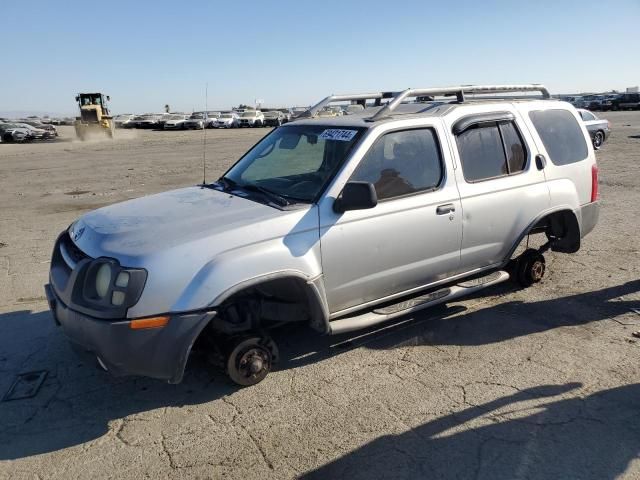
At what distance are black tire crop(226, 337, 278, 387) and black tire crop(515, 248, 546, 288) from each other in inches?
116

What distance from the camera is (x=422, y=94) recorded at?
4.59 meters

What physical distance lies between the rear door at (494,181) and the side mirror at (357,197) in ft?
3.67

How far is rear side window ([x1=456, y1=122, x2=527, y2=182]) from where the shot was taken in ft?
15.0

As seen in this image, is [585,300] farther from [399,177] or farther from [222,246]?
[222,246]

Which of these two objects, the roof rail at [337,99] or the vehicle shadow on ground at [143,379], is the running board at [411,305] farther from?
the roof rail at [337,99]

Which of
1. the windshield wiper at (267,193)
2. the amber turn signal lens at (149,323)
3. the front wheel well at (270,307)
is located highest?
the windshield wiper at (267,193)

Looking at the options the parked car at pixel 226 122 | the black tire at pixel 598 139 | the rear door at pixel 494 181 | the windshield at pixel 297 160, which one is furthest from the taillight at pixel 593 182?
the parked car at pixel 226 122

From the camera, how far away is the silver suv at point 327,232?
319 centimetres

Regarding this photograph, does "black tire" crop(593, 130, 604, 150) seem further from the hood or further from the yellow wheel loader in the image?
the yellow wheel loader

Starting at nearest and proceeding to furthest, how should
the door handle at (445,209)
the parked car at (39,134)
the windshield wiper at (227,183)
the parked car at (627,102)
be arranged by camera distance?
1. the door handle at (445,209)
2. the windshield wiper at (227,183)
3. the parked car at (39,134)
4. the parked car at (627,102)

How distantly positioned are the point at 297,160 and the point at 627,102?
59.9 meters

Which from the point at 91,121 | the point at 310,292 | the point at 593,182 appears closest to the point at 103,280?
the point at 310,292

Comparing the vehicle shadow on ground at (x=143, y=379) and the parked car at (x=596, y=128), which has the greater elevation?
the parked car at (x=596, y=128)

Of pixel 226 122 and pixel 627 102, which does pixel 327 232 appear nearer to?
pixel 226 122
